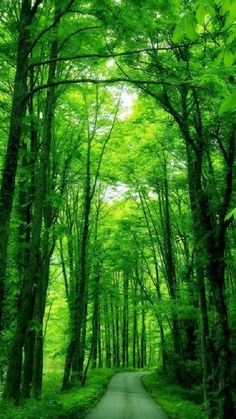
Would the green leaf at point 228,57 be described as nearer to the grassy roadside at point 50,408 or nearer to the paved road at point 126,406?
the grassy roadside at point 50,408

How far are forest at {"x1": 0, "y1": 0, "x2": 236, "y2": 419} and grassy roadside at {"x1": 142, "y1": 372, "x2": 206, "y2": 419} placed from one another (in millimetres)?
92

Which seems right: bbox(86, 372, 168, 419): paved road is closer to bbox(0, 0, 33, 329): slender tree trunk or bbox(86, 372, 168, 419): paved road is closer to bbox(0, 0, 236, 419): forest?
bbox(0, 0, 236, 419): forest

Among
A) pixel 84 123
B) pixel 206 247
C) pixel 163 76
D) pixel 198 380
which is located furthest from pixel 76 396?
pixel 163 76

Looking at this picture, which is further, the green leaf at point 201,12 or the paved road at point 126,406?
the paved road at point 126,406

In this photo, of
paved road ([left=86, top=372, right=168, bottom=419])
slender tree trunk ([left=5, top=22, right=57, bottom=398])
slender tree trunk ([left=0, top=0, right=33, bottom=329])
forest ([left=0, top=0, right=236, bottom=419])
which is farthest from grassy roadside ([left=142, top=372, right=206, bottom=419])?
slender tree trunk ([left=0, top=0, right=33, bottom=329])

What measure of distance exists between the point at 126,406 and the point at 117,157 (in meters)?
12.0

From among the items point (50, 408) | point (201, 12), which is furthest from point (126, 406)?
point (201, 12)

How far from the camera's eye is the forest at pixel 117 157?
6.26m

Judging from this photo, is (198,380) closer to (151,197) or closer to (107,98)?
(151,197)

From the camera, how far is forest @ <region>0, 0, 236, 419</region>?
6.26m

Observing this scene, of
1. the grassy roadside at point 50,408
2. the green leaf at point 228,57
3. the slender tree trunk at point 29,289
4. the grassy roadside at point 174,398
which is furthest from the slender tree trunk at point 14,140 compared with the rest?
the grassy roadside at point 174,398

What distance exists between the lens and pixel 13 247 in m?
8.74

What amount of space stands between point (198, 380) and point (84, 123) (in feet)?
43.9

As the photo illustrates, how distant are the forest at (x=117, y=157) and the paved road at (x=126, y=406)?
53 cm
